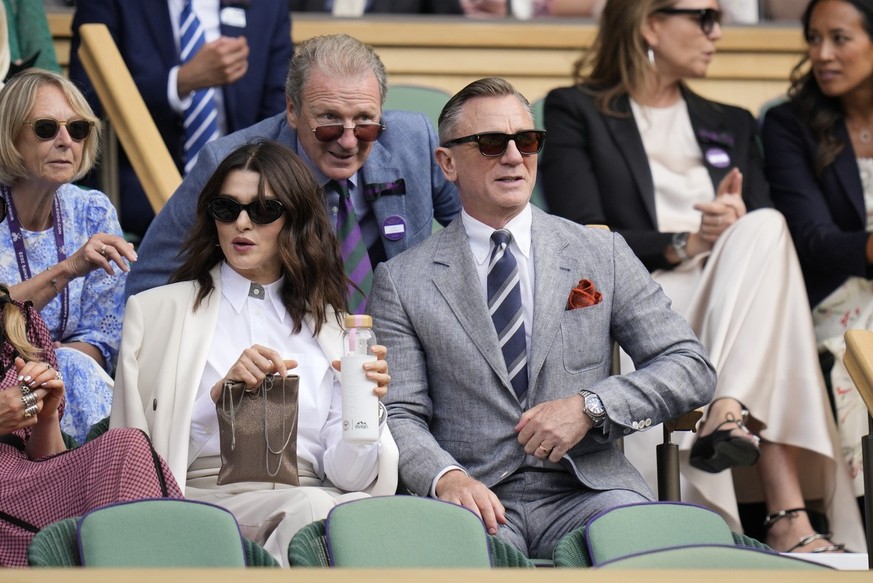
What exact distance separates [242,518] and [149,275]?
1041mm

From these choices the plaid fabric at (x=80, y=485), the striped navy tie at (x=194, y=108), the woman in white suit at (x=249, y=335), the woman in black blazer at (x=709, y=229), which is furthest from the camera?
the striped navy tie at (x=194, y=108)

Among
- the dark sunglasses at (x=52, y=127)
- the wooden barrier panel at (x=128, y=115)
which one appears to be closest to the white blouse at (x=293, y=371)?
the dark sunglasses at (x=52, y=127)

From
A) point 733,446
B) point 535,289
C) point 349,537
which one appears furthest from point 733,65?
point 349,537

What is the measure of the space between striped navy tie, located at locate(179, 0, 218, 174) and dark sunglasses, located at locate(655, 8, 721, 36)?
1.54 m

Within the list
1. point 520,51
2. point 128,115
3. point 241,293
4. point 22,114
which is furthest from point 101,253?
point 520,51

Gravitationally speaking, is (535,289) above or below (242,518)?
above

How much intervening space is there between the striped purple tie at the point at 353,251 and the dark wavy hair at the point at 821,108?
5.76ft

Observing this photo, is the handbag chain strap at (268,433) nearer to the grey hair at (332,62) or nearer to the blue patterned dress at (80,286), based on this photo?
the blue patterned dress at (80,286)

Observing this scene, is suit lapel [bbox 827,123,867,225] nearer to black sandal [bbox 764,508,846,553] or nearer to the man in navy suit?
black sandal [bbox 764,508,846,553]

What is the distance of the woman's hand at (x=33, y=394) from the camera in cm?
355

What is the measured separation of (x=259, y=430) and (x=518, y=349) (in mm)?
690

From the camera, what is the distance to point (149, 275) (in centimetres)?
439

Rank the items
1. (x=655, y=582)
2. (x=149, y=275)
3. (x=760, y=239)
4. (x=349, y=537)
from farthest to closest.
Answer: (x=760, y=239) → (x=149, y=275) → (x=349, y=537) → (x=655, y=582)

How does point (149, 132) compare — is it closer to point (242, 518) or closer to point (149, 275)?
point (149, 275)
